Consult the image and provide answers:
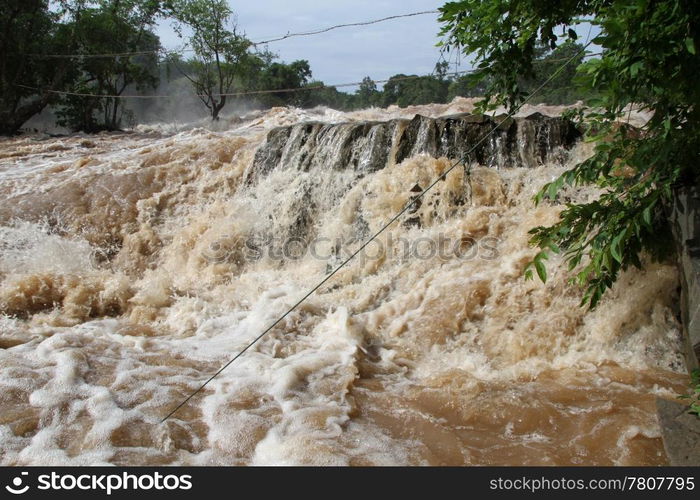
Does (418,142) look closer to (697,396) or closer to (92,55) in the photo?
(697,396)

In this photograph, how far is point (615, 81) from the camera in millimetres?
2248

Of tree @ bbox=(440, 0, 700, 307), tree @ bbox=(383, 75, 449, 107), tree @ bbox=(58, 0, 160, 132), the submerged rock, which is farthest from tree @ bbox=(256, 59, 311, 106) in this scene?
tree @ bbox=(440, 0, 700, 307)

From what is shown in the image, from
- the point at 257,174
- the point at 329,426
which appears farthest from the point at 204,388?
the point at 257,174

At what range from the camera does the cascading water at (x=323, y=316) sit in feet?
10.7

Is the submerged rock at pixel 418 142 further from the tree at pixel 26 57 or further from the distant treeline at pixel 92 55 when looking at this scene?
the tree at pixel 26 57

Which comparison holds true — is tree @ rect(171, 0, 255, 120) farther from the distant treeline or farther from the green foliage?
the green foliage

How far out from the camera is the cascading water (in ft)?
10.7

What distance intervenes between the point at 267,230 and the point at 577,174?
462cm

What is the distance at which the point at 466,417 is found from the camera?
344 centimetres

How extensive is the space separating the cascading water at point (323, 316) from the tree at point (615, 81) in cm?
84

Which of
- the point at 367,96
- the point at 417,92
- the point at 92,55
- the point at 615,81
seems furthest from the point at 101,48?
the point at 367,96

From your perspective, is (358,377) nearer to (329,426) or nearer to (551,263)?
(329,426)

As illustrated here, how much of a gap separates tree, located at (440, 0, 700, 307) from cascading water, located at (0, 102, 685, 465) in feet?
2.76

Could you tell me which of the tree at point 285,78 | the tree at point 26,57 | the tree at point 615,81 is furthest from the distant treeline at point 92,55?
the tree at point 615,81
